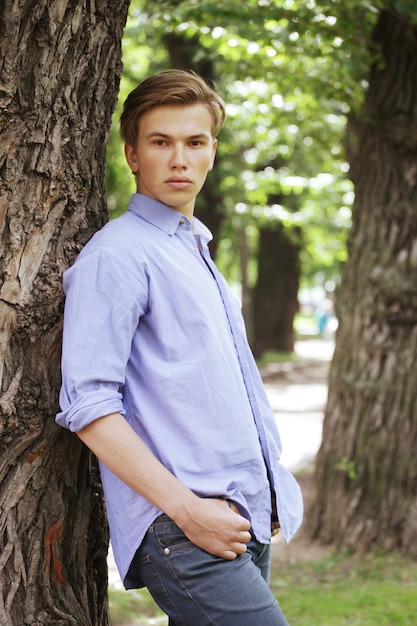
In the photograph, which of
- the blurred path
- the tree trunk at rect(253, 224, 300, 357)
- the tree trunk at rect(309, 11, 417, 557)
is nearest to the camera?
the tree trunk at rect(309, 11, 417, 557)

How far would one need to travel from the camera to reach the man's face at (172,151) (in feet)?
8.07

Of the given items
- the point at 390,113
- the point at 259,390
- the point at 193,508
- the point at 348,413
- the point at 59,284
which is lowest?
the point at 348,413

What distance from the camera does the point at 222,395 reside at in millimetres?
2248

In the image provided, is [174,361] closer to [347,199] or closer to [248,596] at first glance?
[248,596]

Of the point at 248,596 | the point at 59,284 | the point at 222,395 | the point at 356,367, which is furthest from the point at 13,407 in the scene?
the point at 356,367

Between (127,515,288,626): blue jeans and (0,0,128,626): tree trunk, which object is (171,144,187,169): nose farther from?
(127,515,288,626): blue jeans

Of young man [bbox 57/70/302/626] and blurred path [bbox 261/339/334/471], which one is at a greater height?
young man [bbox 57/70/302/626]

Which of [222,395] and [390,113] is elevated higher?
[390,113]

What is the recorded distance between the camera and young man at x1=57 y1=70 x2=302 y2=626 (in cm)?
210

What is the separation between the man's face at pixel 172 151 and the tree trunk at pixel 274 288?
17901mm

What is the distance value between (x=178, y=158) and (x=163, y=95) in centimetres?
19

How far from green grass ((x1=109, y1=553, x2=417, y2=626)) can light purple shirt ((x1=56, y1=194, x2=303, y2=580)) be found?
2.86m

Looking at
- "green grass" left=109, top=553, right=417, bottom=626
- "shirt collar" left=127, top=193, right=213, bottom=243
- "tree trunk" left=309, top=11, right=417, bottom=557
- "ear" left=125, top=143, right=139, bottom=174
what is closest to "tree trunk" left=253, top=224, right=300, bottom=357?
"tree trunk" left=309, top=11, right=417, bottom=557

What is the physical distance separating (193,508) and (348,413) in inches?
172
